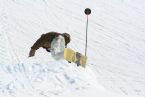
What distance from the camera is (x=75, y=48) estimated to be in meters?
15.7

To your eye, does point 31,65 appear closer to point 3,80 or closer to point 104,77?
point 3,80

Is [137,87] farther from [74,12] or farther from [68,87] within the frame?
[74,12]

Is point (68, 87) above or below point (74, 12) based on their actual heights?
above

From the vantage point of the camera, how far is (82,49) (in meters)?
15.7

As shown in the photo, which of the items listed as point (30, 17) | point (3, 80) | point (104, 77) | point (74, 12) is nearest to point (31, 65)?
point (3, 80)

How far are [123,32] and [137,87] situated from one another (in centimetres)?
669

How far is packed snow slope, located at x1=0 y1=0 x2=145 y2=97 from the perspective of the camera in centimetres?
838

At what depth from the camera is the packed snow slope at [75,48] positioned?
8375 mm

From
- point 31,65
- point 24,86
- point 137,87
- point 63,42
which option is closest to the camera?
point 24,86

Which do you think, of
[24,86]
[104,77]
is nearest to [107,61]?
[104,77]

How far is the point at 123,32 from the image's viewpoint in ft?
61.9

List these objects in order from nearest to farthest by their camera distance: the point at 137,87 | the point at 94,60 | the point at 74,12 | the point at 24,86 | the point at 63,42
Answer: the point at 24,86
the point at 63,42
the point at 137,87
the point at 94,60
the point at 74,12

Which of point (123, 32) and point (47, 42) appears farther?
point (123, 32)

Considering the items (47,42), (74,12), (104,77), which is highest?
(47,42)
